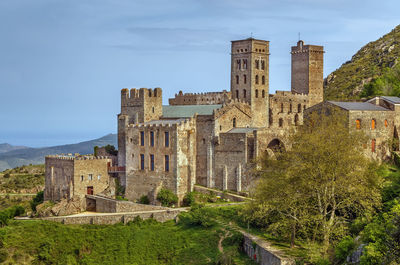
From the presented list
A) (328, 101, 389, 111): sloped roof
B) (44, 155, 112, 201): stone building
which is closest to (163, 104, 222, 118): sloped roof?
(44, 155, 112, 201): stone building

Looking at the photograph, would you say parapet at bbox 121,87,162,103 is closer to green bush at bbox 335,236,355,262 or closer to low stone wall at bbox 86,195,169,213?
low stone wall at bbox 86,195,169,213

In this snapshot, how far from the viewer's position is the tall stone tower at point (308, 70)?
76.8 m

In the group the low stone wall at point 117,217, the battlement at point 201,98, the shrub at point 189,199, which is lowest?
the low stone wall at point 117,217

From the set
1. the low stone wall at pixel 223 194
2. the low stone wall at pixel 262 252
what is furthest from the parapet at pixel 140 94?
the low stone wall at pixel 262 252

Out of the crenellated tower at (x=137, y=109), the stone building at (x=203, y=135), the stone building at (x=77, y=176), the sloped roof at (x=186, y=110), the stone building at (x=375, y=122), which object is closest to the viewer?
the stone building at (x=375, y=122)

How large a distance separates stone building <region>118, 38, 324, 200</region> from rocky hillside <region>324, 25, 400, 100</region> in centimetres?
2585

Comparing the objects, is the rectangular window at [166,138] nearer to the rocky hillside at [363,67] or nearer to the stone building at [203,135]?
the stone building at [203,135]

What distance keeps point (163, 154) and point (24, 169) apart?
2173 inches

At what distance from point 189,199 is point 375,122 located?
65.4 feet

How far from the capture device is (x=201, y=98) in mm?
70250

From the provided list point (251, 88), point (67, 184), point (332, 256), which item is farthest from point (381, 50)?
point (332, 256)

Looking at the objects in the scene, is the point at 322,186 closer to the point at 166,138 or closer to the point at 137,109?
the point at 166,138

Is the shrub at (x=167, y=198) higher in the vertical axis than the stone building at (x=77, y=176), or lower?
lower

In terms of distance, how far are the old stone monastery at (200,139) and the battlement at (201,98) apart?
1.95 metres
